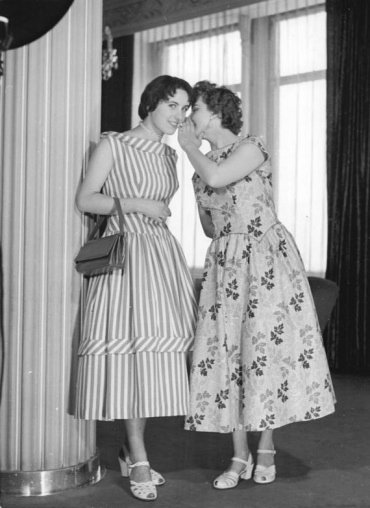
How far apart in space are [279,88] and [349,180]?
1.11 metres

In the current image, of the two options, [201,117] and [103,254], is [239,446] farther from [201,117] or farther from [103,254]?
[201,117]

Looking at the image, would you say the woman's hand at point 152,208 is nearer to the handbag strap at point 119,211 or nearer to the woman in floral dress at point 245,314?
the handbag strap at point 119,211

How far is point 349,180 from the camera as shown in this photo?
5906 millimetres

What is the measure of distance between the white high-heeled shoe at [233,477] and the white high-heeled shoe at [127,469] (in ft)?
0.67

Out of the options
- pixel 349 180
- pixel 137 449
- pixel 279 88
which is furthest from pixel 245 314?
pixel 279 88

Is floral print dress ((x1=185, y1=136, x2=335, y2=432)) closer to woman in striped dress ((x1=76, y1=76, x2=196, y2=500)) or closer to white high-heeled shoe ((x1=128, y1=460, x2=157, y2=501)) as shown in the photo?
woman in striped dress ((x1=76, y1=76, x2=196, y2=500))

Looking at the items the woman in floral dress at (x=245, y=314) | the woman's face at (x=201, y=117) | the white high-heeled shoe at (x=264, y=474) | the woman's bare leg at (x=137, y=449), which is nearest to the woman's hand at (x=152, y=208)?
the woman in floral dress at (x=245, y=314)

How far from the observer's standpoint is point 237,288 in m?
2.75

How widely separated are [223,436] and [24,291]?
1482mm

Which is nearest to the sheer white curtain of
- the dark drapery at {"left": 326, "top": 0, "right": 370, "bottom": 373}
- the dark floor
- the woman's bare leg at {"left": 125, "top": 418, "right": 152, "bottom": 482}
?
the dark drapery at {"left": 326, "top": 0, "right": 370, "bottom": 373}

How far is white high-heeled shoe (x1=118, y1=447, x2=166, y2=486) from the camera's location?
272 cm

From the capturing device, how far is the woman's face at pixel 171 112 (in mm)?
2732

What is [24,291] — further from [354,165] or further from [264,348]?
[354,165]

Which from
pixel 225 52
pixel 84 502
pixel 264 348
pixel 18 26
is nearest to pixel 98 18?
pixel 18 26
